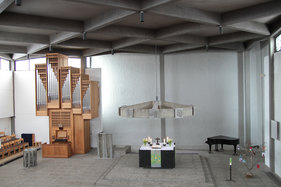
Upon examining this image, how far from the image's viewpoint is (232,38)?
41.3 ft

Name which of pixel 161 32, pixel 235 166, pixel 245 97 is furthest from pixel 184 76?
pixel 235 166

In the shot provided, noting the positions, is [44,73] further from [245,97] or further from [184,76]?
[245,97]

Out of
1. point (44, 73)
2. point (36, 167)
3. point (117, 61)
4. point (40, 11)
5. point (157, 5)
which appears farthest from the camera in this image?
point (117, 61)

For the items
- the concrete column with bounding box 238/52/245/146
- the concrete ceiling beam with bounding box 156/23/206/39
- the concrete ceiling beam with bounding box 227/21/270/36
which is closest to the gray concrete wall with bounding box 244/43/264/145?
the concrete column with bounding box 238/52/245/146

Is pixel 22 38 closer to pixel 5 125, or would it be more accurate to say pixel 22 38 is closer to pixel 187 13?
pixel 5 125

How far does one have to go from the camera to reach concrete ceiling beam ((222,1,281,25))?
834 cm

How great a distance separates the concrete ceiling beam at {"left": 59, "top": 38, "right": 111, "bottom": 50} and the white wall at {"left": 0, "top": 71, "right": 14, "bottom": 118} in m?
5.51

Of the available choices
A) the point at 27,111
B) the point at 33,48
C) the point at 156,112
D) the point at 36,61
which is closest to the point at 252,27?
the point at 156,112

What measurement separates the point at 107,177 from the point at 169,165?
2.69 m

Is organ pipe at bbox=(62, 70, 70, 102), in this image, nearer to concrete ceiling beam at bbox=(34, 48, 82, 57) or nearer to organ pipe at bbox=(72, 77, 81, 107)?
organ pipe at bbox=(72, 77, 81, 107)

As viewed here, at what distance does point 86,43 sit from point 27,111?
263 inches

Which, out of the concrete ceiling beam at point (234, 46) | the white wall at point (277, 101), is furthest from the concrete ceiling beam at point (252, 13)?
the concrete ceiling beam at point (234, 46)

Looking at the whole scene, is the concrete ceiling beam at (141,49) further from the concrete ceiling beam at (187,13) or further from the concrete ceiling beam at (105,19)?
the concrete ceiling beam at (187,13)

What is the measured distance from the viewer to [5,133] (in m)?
16.6
